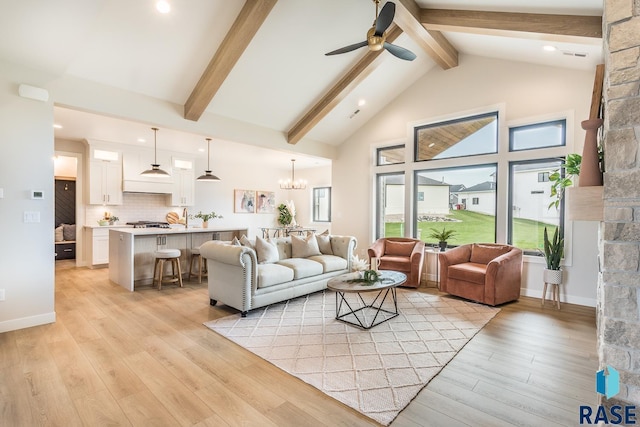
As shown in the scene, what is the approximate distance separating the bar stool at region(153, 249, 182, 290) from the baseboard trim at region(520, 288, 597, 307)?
564cm

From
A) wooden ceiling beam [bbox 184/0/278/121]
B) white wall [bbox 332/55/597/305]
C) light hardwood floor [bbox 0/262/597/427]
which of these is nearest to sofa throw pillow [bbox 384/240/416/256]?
white wall [bbox 332/55/597/305]

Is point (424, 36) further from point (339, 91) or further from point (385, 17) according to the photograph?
point (385, 17)

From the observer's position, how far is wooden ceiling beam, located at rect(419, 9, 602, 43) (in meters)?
3.23

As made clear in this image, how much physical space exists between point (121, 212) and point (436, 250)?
23.9 feet

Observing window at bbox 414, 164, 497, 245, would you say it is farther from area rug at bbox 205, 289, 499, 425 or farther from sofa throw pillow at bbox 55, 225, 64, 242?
sofa throw pillow at bbox 55, 225, 64, 242

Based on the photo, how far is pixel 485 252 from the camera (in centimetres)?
484

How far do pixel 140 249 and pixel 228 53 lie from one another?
11.8 ft

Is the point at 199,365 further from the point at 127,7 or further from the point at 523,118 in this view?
the point at 523,118

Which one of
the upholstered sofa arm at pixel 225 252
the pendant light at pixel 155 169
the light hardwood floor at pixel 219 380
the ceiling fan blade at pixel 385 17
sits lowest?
the light hardwood floor at pixel 219 380

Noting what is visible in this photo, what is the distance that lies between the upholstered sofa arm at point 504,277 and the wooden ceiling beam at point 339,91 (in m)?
3.55

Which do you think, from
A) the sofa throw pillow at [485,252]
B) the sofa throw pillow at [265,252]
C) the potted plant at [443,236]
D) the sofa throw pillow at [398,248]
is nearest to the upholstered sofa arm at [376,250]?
the sofa throw pillow at [398,248]

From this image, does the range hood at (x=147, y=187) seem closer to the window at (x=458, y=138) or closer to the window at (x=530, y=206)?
the window at (x=458, y=138)

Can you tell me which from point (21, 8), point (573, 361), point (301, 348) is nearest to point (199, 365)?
point (301, 348)

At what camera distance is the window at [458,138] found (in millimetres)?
5309
